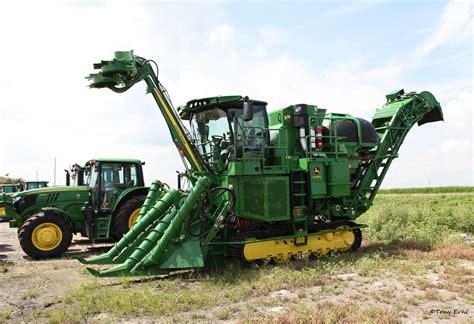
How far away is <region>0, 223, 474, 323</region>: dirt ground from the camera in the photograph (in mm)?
5094

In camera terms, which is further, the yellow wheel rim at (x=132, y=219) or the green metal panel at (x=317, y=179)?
the yellow wheel rim at (x=132, y=219)

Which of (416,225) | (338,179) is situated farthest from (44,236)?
(416,225)

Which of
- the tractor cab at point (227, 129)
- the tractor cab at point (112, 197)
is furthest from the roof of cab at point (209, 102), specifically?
the tractor cab at point (112, 197)

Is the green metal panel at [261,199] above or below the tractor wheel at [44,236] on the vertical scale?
above

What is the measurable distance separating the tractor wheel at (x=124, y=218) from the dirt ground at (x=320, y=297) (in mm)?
2713

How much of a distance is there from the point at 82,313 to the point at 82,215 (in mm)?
6369

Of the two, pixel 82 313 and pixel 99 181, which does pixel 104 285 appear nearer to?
pixel 82 313

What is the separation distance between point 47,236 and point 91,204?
1437 mm

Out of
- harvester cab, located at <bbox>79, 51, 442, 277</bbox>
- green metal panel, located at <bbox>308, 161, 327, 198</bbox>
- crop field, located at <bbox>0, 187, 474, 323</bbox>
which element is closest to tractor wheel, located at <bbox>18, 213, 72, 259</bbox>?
crop field, located at <bbox>0, 187, 474, 323</bbox>

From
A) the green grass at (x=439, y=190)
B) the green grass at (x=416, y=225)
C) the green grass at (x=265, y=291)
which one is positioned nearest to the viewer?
the green grass at (x=265, y=291)

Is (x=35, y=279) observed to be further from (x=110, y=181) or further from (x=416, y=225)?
(x=416, y=225)

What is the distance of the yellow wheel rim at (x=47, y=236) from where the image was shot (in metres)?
10.1

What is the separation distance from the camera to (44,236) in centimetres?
1020

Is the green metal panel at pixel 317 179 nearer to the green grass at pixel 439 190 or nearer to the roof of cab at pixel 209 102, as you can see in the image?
the roof of cab at pixel 209 102
